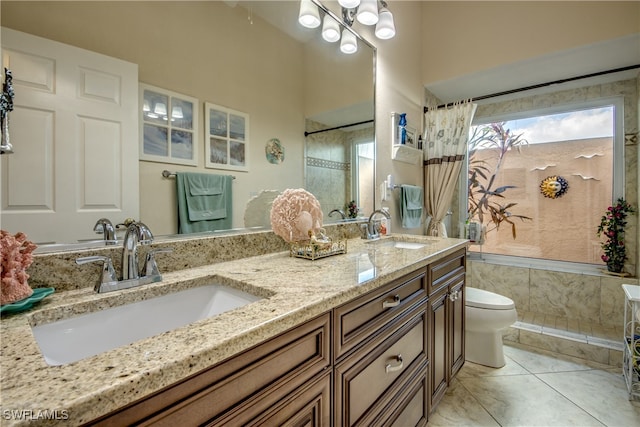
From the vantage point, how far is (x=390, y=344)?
0.99 meters

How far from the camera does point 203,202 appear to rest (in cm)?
106

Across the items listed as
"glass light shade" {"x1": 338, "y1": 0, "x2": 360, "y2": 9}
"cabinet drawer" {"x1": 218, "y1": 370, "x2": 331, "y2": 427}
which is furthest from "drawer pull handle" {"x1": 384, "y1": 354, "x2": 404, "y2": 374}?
"glass light shade" {"x1": 338, "y1": 0, "x2": 360, "y2": 9}

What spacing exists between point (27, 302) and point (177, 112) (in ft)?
2.18

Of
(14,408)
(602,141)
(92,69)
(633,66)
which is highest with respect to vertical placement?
(633,66)

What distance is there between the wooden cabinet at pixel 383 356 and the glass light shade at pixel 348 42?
4.61 ft

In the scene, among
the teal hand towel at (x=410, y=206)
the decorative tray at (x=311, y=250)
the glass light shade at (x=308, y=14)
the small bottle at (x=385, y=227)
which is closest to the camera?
the decorative tray at (x=311, y=250)

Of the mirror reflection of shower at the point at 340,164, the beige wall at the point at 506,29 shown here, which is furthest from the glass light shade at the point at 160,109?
the beige wall at the point at 506,29

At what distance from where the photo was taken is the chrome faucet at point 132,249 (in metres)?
0.79

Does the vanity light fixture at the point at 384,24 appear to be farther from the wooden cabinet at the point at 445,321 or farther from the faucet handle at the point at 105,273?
the faucet handle at the point at 105,273

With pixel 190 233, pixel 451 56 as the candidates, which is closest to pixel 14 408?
pixel 190 233

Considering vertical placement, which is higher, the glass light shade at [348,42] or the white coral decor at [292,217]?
the glass light shade at [348,42]

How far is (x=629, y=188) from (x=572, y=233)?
21.0 inches

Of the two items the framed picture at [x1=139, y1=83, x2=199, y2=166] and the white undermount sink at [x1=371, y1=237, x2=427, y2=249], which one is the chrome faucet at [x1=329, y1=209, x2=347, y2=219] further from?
the framed picture at [x1=139, y1=83, x2=199, y2=166]

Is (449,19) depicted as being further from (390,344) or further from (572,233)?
(390,344)
